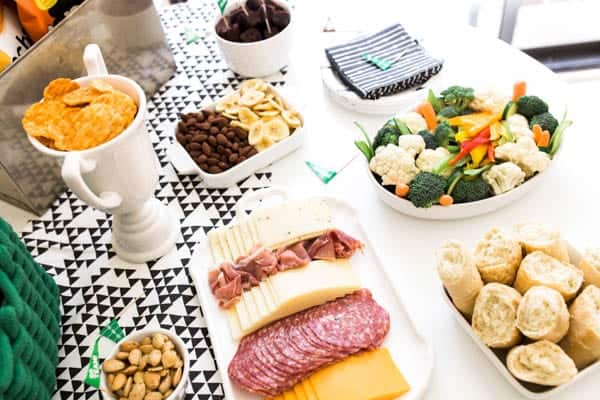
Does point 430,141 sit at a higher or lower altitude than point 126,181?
lower

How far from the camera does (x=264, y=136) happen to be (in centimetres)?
141

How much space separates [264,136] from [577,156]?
0.77 metres

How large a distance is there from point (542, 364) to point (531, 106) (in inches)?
25.9

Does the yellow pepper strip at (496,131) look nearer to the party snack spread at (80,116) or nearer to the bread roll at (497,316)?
the bread roll at (497,316)

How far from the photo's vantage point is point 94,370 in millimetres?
1045

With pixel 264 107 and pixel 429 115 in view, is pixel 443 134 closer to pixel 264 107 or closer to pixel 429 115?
pixel 429 115

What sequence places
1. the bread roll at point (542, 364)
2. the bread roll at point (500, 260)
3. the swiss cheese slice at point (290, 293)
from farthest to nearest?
the swiss cheese slice at point (290, 293)
the bread roll at point (500, 260)
the bread roll at point (542, 364)

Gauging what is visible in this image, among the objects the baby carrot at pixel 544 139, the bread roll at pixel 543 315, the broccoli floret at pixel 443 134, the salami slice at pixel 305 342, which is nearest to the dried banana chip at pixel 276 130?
the broccoli floret at pixel 443 134

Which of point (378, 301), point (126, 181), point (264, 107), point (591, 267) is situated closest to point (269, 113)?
point (264, 107)

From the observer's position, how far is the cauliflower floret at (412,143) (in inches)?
49.1

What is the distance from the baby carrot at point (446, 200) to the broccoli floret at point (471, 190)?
2 cm

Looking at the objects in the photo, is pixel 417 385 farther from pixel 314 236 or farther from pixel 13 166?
pixel 13 166

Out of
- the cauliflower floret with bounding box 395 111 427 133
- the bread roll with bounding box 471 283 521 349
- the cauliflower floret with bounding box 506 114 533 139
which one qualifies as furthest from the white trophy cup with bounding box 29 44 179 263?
the cauliflower floret with bounding box 506 114 533 139

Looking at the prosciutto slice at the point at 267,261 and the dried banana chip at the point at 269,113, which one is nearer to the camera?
the prosciutto slice at the point at 267,261
